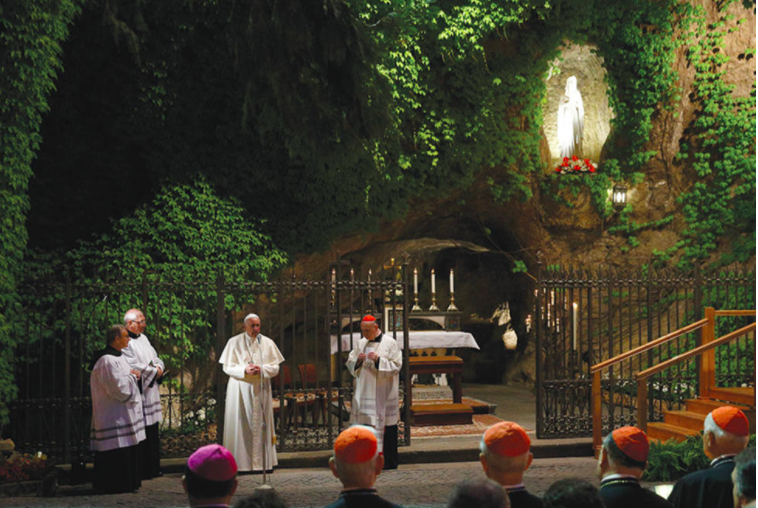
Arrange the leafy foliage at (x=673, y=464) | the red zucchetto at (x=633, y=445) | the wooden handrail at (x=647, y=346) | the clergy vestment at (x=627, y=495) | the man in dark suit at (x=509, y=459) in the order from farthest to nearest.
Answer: the wooden handrail at (x=647, y=346)
the leafy foliage at (x=673, y=464)
the red zucchetto at (x=633, y=445)
the clergy vestment at (x=627, y=495)
the man in dark suit at (x=509, y=459)

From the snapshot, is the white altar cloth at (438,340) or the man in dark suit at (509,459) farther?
the white altar cloth at (438,340)

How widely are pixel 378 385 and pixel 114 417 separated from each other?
3152 mm

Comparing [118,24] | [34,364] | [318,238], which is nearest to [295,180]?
[318,238]

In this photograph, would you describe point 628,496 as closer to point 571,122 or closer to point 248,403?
point 248,403

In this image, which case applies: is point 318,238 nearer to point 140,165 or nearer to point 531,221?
point 140,165

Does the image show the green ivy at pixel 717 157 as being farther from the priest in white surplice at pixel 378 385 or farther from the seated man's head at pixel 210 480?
the seated man's head at pixel 210 480

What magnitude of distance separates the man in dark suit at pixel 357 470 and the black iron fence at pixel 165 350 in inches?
246

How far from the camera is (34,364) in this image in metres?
11.6

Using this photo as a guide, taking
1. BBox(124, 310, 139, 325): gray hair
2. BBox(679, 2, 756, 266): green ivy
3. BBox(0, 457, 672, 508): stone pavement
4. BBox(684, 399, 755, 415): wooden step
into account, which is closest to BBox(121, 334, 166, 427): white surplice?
BBox(124, 310, 139, 325): gray hair

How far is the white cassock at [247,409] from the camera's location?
9.95 meters

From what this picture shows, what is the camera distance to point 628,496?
3.81 meters

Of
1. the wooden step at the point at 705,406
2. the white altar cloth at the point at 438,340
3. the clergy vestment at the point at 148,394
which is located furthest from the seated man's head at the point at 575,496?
the white altar cloth at the point at 438,340

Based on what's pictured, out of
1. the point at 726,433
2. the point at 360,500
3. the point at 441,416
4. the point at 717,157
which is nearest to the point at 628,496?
the point at 726,433

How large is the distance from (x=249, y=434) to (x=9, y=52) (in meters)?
5.25
